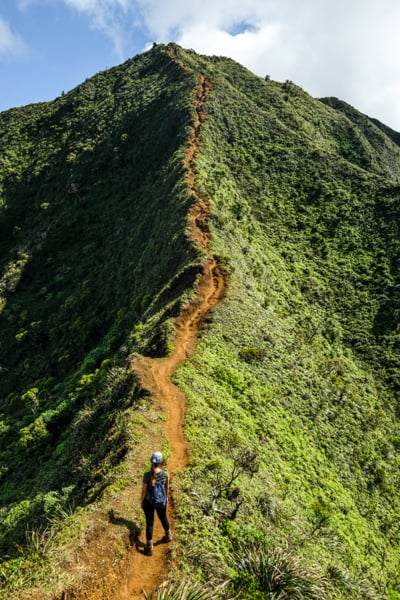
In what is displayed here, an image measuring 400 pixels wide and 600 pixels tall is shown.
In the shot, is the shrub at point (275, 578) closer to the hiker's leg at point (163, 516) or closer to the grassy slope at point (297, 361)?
the grassy slope at point (297, 361)

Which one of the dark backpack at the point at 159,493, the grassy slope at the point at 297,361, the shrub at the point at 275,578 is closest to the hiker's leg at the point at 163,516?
the dark backpack at the point at 159,493

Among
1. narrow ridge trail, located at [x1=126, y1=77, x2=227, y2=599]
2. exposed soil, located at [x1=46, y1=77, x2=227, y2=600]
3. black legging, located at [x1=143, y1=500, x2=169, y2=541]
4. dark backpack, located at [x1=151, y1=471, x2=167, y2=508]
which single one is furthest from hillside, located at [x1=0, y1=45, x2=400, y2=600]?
dark backpack, located at [x1=151, y1=471, x2=167, y2=508]

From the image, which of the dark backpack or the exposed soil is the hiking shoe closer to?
the exposed soil

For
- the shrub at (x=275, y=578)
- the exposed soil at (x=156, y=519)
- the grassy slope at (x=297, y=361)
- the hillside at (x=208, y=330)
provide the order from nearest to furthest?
1. the exposed soil at (x=156, y=519)
2. the shrub at (x=275, y=578)
3. the hillside at (x=208, y=330)
4. the grassy slope at (x=297, y=361)

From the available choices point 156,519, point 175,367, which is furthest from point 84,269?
point 156,519

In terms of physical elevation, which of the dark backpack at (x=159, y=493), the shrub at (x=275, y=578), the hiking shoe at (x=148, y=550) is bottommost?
the hiking shoe at (x=148, y=550)

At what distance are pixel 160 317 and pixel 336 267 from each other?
87.0ft

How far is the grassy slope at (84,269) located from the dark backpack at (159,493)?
281 centimetres

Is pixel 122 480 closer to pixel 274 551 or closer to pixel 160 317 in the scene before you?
pixel 274 551

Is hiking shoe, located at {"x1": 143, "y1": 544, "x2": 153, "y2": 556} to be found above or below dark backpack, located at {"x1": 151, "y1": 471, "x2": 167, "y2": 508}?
below

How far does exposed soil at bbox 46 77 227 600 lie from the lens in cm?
1062

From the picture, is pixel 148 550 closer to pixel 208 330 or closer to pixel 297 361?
pixel 208 330

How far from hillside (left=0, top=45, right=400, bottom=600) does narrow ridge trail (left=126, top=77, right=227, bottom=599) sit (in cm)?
38

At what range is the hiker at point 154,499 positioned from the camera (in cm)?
1168
